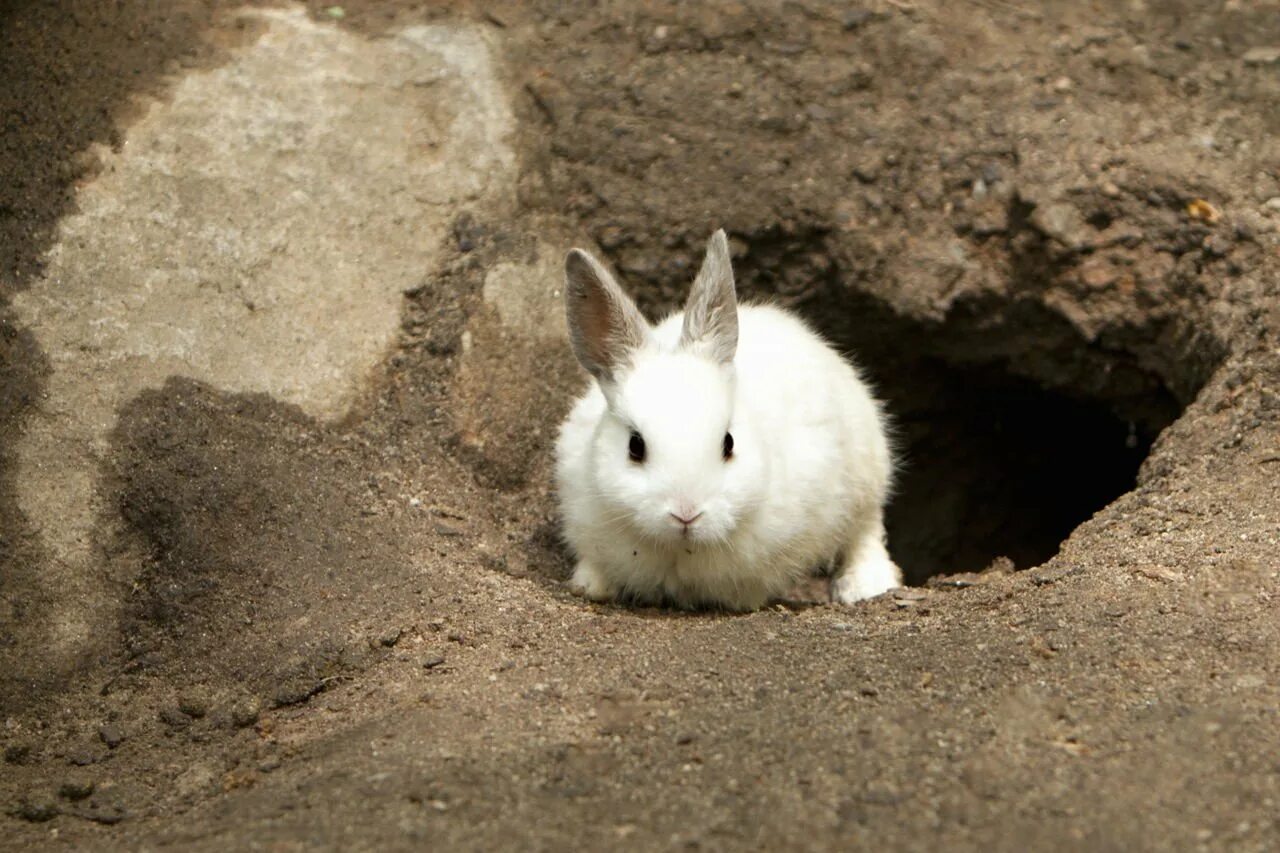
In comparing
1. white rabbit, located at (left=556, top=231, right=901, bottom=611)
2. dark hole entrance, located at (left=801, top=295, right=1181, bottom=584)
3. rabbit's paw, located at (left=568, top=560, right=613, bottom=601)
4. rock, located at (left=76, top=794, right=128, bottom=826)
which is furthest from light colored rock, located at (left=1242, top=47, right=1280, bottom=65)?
rock, located at (left=76, top=794, right=128, bottom=826)

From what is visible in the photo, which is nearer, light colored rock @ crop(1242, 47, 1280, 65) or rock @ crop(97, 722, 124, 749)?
rock @ crop(97, 722, 124, 749)

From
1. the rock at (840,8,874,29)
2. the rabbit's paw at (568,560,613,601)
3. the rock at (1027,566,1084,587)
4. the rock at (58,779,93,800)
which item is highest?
the rock at (840,8,874,29)

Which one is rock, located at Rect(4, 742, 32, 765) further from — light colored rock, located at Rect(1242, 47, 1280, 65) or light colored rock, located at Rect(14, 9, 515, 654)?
light colored rock, located at Rect(1242, 47, 1280, 65)

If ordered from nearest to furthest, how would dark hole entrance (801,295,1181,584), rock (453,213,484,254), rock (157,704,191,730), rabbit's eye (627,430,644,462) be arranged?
1. rock (157,704,191,730)
2. rabbit's eye (627,430,644,462)
3. rock (453,213,484,254)
4. dark hole entrance (801,295,1181,584)

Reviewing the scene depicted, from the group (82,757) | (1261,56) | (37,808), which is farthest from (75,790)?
(1261,56)

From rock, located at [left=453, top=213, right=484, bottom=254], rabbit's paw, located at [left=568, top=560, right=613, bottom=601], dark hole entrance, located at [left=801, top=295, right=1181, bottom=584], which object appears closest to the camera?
rabbit's paw, located at [left=568, top=560, right=613, bottom=601]

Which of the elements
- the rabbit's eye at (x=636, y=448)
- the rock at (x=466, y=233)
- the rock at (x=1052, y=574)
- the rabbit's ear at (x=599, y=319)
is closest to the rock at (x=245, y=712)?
the rabbit's eye at (x=636, y=448)

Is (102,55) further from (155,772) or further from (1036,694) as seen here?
(1036,694)
